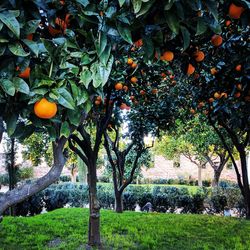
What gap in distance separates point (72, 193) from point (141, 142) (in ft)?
13.0

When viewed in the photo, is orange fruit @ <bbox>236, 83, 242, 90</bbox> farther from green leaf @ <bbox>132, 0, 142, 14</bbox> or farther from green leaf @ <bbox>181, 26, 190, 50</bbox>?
green leaf @ <bbox>132, 0, 142, 14</bbox>

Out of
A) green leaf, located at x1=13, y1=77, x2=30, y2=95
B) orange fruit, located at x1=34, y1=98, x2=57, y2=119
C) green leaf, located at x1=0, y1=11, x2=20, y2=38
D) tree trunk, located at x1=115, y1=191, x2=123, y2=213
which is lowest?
tree trunk, located at x1=115, y1=191, x2=123, y2=213

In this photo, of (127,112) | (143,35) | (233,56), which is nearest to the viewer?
(143,35)

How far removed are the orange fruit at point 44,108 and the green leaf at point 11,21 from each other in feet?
0.76

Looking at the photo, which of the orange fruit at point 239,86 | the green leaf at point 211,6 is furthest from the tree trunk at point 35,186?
the orange fruit at point 239,86

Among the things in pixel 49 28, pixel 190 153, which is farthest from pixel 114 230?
pixel 190 153

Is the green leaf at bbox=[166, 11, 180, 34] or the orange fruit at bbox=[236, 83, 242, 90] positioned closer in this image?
the green leaf at bbox=[166, 11, 180, 34]

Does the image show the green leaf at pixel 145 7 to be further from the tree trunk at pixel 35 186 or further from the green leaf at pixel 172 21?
the tree trunk at pixel 35 186

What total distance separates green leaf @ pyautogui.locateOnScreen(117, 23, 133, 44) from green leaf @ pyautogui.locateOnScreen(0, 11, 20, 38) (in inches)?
14.9

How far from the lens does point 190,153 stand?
1917 centimetres

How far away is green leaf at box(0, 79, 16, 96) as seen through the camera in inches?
42.5

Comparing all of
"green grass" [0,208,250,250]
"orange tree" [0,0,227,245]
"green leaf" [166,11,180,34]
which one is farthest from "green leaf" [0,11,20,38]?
"green grass" [0,208,250,250]

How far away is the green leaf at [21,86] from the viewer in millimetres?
1106

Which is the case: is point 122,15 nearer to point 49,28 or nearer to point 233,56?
point 49,28
